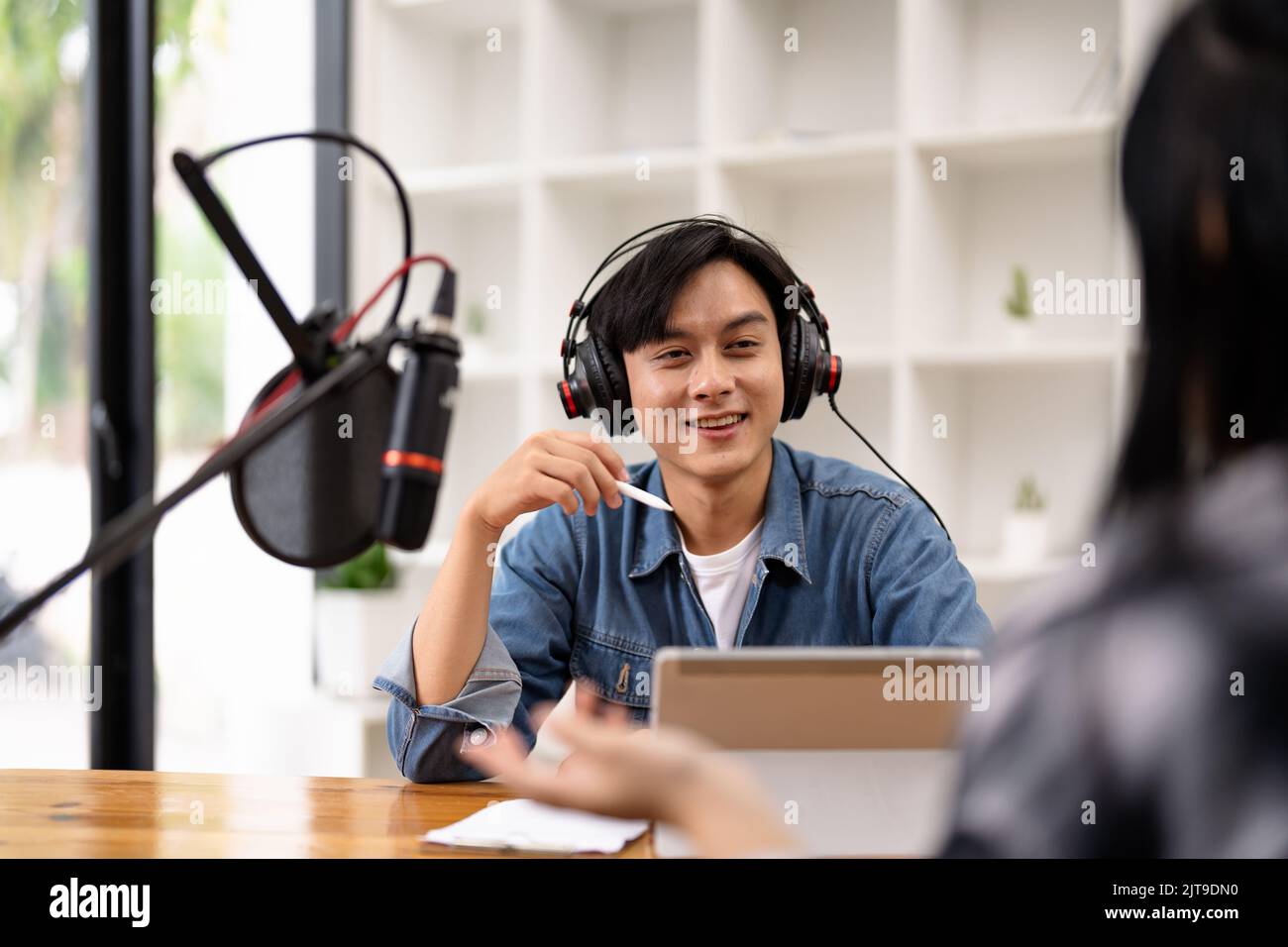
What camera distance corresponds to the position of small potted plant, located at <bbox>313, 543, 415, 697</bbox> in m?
2.31

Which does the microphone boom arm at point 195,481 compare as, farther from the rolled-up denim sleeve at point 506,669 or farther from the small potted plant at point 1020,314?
the small potted plant at point 1020,314

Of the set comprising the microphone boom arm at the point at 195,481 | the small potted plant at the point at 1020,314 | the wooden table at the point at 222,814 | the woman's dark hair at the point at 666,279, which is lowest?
the wooden table at the point at 222,814

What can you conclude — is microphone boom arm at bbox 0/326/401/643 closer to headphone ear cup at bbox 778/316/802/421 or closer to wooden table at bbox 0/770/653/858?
wooden table at bbox 0/770/653/858

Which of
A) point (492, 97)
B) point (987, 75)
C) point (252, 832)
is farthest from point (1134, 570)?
point (492, 97)

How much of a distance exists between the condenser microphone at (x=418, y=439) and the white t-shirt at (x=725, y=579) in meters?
0.74

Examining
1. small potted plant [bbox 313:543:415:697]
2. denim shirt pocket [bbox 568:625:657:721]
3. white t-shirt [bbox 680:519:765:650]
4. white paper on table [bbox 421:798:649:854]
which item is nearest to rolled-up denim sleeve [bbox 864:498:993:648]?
white t-shirt [bbox 680:519:765:650]

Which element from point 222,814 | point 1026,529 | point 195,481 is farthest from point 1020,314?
point 195,481

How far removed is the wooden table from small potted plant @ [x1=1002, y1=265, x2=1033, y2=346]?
4.53 feet

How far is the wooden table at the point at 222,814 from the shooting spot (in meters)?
0.87

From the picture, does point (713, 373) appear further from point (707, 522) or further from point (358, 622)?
point (358, 622)

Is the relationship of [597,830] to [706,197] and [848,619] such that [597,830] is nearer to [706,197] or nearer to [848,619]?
[848,619]

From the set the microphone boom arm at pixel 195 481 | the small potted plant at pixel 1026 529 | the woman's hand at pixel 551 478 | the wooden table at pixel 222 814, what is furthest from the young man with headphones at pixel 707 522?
the small potted plant at pixel 1026 529

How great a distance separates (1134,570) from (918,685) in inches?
13.2

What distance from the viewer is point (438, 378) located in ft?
2.24
